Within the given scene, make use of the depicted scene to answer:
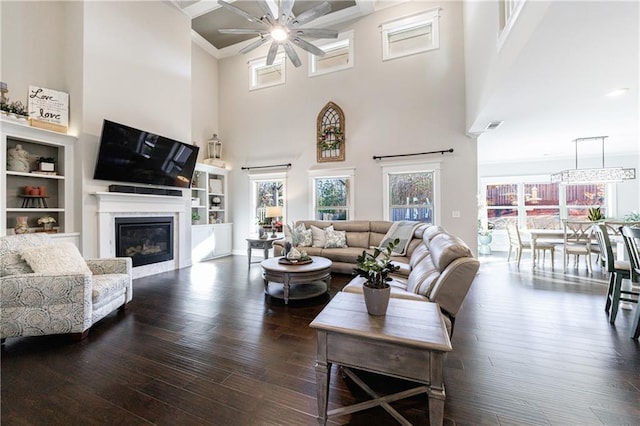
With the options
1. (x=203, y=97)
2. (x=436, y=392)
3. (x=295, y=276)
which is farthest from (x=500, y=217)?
(x=203, y=97)

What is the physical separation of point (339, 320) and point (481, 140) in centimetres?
568

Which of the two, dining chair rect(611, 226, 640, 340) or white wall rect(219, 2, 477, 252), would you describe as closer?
dining chair rect(611, 226, 640, 340)

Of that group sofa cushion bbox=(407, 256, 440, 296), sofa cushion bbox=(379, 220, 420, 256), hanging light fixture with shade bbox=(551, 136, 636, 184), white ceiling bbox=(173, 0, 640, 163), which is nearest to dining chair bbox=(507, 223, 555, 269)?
hanging light fixture with shade bbox=(551, 136, 636, 184)

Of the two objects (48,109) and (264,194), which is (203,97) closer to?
(264,194)

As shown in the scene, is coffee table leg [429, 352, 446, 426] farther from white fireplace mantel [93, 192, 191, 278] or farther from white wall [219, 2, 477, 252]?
white fireplace mantel [93, 192, 191, 278]

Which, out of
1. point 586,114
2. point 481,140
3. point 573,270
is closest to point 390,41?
point 481,140

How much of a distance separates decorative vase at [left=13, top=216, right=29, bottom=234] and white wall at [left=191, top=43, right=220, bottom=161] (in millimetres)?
3405

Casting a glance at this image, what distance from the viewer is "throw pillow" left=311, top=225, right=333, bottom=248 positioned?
16.9ft

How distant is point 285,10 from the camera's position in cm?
345

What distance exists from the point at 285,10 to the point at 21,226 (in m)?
4.61

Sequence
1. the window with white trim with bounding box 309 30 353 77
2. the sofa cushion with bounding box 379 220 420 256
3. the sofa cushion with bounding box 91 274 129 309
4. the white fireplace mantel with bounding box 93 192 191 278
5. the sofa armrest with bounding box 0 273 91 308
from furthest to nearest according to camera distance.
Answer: the window with white trim with bounding box 309 30 353 77, the sofa cushion with bounding box 379 220 420 256, the white fireplace mantel with bounding box 93 192 191 278, the sofa cushion with bounding box 91 274 129 309, the sofa armrest with bounding box 0 273 91 308

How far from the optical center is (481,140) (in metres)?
5.53

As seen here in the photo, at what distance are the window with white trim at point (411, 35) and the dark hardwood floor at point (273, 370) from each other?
4.95 meters

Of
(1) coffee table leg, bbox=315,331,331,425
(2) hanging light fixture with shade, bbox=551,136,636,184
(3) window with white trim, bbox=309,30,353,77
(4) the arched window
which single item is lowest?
(1) coffee table leg, bbox=315,331,331,425
